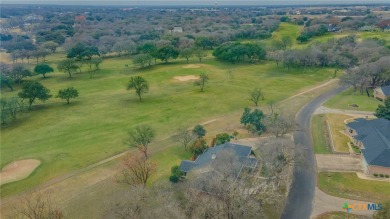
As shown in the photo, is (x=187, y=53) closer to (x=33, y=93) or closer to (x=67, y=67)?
(x=67, y=67)

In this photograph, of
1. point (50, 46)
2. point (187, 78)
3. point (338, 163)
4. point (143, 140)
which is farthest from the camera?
point (50, 46)

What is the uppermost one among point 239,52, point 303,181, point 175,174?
point 239,52

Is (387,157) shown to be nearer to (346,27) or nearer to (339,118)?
(339,118)

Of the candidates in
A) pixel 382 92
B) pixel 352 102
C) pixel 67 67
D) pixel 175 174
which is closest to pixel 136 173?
pixel 175 174

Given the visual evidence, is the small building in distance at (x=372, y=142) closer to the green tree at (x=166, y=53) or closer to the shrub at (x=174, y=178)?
the shrub at (x=174, y=178)

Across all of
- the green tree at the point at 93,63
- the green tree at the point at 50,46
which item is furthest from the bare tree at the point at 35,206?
the green tree at the point at 50,46

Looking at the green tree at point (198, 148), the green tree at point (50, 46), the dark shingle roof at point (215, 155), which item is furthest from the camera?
the green tree at point (50, 46)

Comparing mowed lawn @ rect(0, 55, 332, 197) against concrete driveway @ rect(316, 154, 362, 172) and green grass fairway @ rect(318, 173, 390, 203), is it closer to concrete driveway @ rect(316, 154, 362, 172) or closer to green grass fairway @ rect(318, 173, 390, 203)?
concrete driveway @ rect(316, 154, 362, 172)
